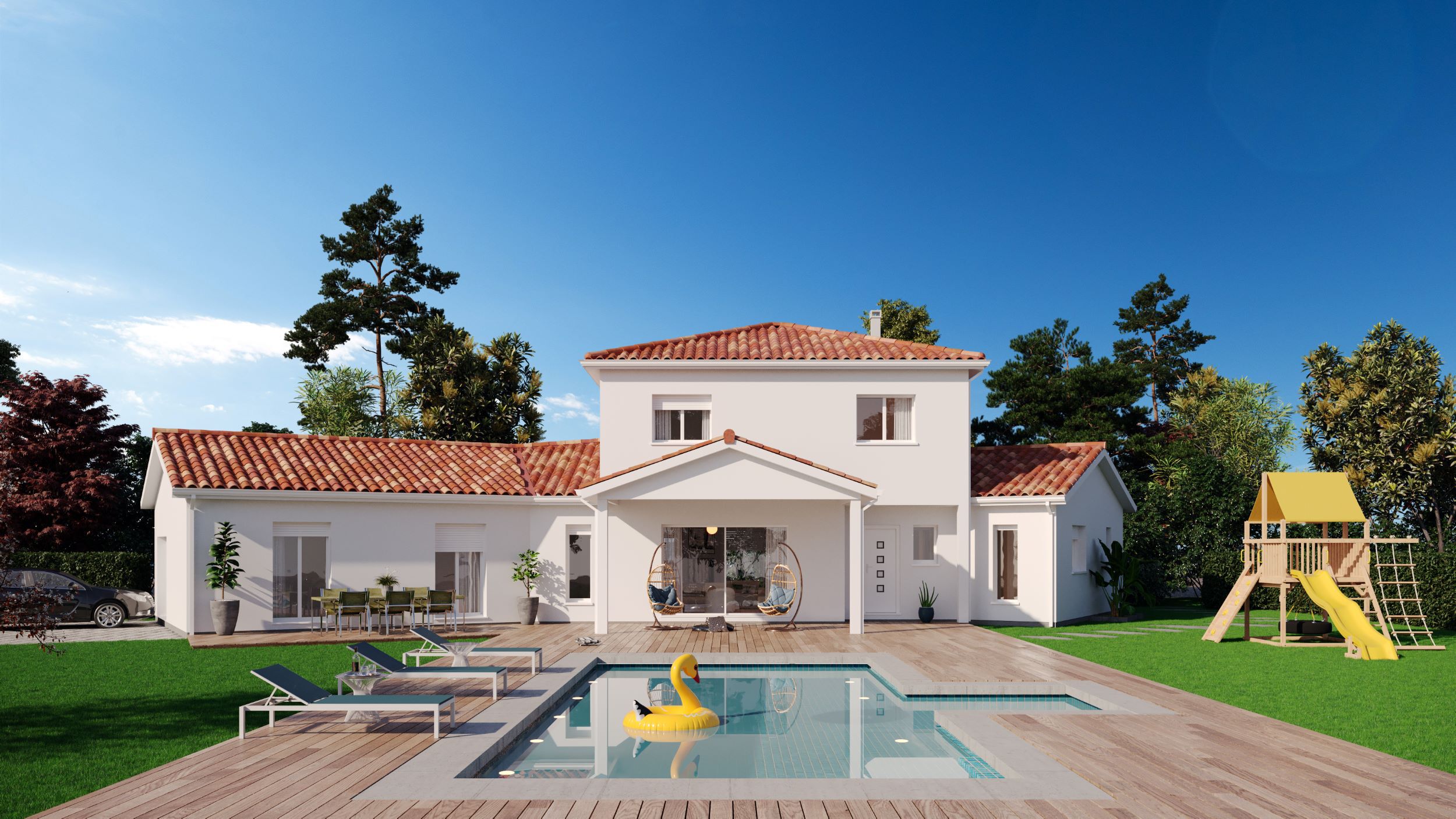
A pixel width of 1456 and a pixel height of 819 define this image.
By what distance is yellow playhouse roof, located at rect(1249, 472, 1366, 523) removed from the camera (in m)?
18.5

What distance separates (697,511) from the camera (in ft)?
65.5

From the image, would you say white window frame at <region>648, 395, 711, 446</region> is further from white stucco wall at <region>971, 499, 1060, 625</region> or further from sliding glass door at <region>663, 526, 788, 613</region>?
white stucco wall at <region>971, 499, 1060, 625</region>

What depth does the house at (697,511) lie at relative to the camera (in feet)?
64.2

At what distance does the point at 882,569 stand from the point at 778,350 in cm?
579

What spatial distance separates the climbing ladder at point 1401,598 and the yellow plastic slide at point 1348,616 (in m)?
1.47

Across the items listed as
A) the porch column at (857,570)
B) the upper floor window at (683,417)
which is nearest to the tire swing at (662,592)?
the upper floor window at (683,417)

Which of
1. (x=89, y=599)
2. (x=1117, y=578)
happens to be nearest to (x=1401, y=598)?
(x=1117, y=578)

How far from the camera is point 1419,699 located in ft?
38.0

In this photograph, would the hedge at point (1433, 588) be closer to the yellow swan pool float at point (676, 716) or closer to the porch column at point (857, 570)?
the porch column at point (857, 570)

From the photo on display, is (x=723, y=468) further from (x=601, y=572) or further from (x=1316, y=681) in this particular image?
(x=1316, y=681)

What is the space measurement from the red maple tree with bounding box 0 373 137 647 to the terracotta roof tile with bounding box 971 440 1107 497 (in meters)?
26.9

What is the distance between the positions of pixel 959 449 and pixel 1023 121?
1867cm

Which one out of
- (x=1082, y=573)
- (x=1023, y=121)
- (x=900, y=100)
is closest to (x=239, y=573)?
(x=1082, y=573)

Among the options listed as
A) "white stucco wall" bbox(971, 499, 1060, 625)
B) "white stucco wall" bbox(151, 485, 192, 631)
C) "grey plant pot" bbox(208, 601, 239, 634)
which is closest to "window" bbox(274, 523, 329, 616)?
"grey plant pot" bbox(208, 601, 239, 634)
